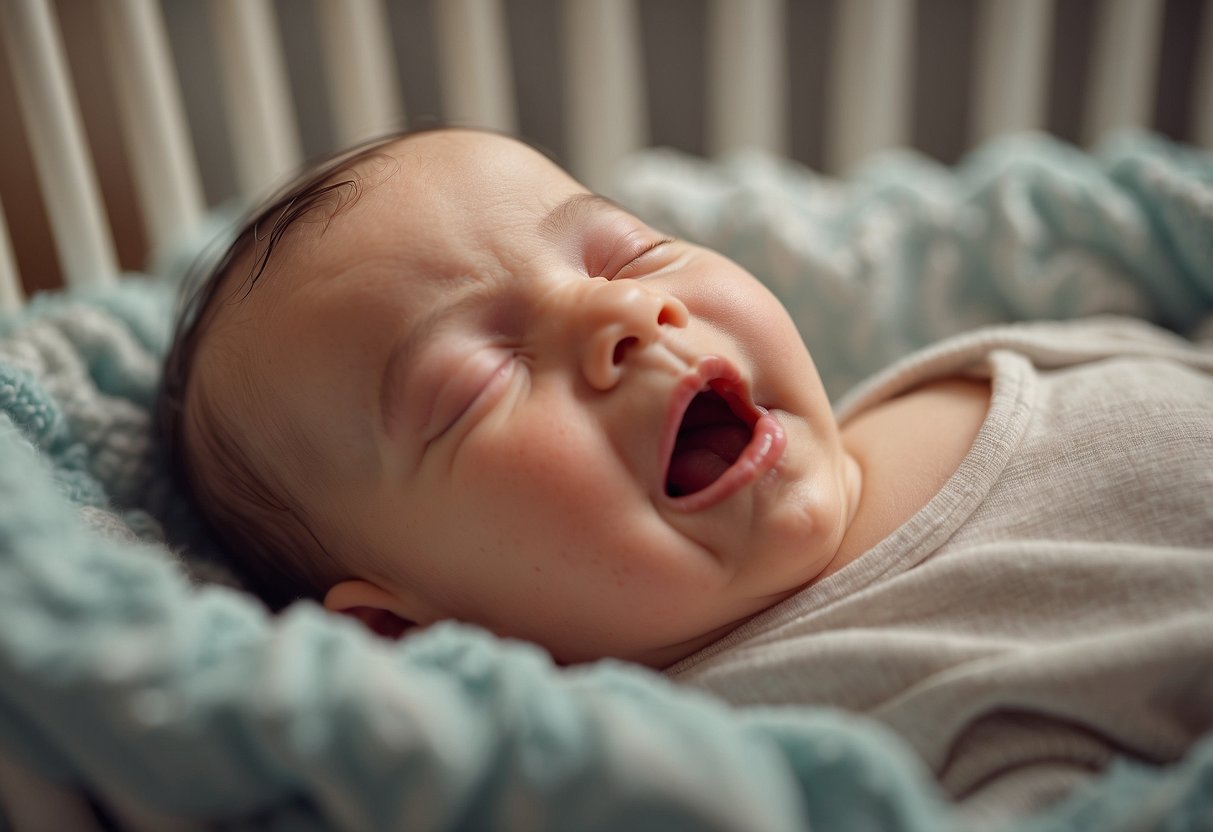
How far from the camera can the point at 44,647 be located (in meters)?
0.46

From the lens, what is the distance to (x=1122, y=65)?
4.25 ft

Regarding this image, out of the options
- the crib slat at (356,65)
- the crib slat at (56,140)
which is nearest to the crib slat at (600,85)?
the crib slat at (356,65)

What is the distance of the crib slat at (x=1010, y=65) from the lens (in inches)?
50.2

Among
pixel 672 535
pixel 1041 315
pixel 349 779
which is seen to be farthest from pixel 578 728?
pixel 1041 315

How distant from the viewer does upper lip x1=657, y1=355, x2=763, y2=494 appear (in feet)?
2.12

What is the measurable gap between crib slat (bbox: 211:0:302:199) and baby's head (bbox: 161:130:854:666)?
15.7 inches

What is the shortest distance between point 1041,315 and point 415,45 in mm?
1066

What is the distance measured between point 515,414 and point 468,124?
62 cm

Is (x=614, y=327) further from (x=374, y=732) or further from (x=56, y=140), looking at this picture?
(x=56, y=140)

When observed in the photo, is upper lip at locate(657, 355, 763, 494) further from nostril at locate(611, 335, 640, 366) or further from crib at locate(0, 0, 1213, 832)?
crib at locate(0, 0, 1213, 832)

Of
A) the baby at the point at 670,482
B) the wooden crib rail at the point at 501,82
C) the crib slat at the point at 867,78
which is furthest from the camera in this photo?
the crib slat at the point at 867,78

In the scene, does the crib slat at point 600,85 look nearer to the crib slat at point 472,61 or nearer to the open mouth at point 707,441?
the crib slat at point 472,61

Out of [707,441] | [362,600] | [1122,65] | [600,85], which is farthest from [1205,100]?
[362,600]

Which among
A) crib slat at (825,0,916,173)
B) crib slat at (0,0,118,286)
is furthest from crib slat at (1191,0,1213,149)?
crib slat at (0,0,118,286)
